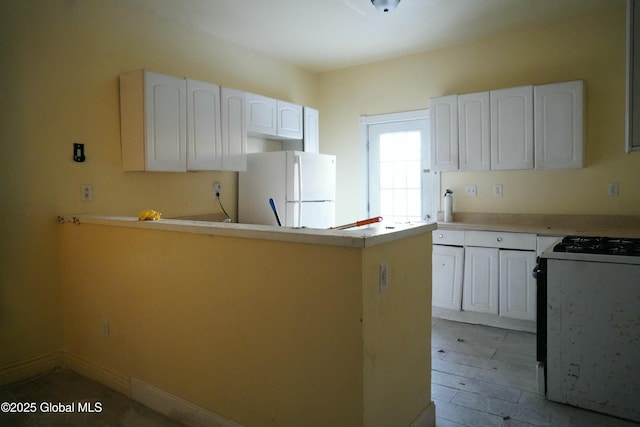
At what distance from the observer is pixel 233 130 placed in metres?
3.77

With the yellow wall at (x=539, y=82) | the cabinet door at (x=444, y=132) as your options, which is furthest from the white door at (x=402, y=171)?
the cabinet door at (x=444, y=132)

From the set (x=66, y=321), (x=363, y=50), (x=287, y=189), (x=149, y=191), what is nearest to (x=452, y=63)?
(x=363, y=50)

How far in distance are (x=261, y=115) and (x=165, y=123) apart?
1.13m

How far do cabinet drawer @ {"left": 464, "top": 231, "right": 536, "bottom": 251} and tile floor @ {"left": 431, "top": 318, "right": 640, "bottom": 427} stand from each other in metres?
0.73

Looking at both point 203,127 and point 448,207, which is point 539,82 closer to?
point 448,207

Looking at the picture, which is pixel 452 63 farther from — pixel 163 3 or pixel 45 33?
pixel 45 33

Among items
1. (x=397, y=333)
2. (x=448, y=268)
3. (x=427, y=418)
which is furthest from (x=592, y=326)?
(x=448, y=268)

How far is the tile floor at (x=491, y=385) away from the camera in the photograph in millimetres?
2236

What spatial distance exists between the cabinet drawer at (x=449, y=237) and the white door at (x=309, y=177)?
1141 millimetres

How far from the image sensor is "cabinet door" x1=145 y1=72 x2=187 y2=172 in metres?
3.08

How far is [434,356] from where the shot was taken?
3.11 meters

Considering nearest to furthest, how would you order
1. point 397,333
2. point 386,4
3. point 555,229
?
point 397,333
point 386,4
point 555,229

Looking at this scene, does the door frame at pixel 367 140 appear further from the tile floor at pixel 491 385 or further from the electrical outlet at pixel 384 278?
the electrical outlet at pixel 384 278

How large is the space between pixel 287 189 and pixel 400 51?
6.47 feet
